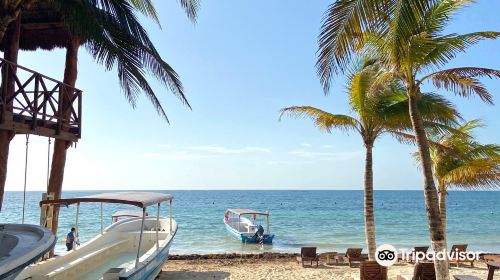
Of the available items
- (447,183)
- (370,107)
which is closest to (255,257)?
(447,183)

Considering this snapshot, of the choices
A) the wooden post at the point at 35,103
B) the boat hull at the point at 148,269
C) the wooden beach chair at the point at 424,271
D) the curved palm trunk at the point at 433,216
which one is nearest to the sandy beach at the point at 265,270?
the boat hull at the point at 148,269

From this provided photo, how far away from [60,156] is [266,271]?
25.2 feet

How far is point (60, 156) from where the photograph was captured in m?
11.1

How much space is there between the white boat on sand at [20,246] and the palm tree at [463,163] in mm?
10631

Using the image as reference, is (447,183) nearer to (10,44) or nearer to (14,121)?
(14,121)

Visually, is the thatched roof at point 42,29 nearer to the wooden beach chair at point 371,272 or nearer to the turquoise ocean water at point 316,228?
the wooden beach chair at point 371,272

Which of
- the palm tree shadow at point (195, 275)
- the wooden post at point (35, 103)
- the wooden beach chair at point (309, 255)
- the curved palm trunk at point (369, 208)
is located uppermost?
the wooden post at point (35, 103)

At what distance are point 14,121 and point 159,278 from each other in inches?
264

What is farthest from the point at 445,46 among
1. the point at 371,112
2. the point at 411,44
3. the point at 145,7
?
the point at 145,7

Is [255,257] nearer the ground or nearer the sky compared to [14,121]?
nearer the ground

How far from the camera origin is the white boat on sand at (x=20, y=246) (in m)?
3.35

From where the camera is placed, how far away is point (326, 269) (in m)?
14.3

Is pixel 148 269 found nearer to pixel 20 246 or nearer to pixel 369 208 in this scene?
pixel 20 246

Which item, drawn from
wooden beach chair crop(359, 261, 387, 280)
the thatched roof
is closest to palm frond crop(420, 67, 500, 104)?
wooden beach chair crop(359, 261, 387, 280)
